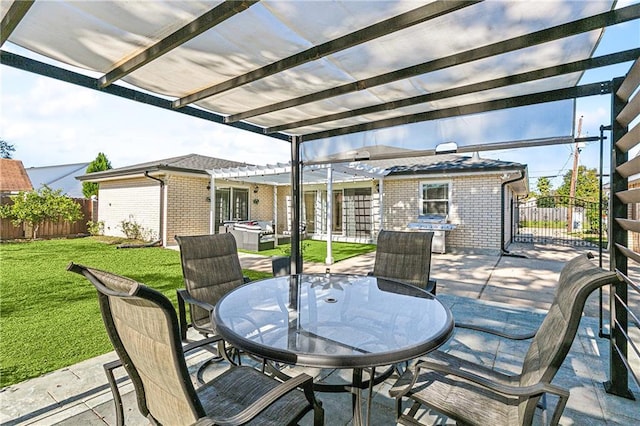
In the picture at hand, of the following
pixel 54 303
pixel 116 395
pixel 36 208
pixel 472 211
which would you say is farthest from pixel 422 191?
pixel 36 208

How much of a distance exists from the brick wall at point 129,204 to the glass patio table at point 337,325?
1097cm

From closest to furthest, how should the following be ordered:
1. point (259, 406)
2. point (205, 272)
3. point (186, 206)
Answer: point (259, 406), point (205, 272), point (186, 206)

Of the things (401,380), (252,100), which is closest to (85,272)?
(401,380)

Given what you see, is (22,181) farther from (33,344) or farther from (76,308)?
(33,344)

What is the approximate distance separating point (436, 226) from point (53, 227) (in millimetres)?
15276

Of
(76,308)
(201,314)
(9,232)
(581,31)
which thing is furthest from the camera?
(9,232)

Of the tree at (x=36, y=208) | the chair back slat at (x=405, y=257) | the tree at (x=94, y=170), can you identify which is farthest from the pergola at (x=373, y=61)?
the tree at (x=94, y=170)

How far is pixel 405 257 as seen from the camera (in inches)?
159

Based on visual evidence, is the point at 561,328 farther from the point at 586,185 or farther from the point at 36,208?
the point at 586,185

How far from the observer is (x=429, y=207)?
1157cm

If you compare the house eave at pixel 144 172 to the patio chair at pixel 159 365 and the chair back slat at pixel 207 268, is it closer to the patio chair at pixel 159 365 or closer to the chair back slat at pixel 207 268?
the chair back slat at pixel 207 268

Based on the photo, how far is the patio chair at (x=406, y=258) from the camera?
3885 millimetres

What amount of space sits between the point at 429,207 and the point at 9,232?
16078mm

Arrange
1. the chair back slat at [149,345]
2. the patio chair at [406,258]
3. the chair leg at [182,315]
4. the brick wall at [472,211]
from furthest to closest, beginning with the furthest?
the brick wall at [472,211], the patio chair at [406,258], the chair leg at [182,315], the chair back slat at [149,345]
